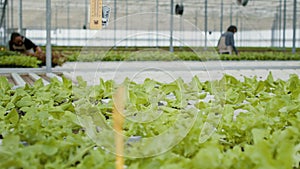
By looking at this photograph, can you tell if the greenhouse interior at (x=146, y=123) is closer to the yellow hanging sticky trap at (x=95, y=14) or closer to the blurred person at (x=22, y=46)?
the yellow hanging sticky trap at (x=95, y=14)

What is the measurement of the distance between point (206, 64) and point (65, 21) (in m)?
25.1

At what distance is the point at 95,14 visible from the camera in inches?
78.7

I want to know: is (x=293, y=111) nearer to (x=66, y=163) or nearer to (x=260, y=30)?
(x=66, y=163)

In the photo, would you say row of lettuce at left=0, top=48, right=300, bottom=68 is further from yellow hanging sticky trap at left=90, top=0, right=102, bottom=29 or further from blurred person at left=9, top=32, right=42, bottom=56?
blurred person at left=9, top=32, right=42, bottom=56

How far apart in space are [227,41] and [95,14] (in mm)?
8200

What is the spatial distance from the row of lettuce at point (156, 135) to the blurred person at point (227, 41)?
7344 mm

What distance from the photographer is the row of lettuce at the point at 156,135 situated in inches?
43.6

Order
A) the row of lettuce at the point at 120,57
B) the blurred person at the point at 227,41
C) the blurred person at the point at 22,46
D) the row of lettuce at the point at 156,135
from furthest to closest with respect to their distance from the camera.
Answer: the blurred person at the point at 227,41 → the blurred person at the point at 22,46 → the row of lettuce at the point at 120,57 → the row of lettuce at the point at 156,135

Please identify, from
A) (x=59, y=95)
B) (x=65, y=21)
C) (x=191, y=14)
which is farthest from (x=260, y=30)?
(x=59, y=95)

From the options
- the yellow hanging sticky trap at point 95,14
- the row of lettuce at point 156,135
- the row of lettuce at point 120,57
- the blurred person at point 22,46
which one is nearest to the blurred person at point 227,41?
the row of lettuce at point 120,57

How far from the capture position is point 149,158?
1.20 metres

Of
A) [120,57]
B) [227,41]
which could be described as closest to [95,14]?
[120,57]

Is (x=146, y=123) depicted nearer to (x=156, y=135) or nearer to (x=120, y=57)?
(x=156, y=135)

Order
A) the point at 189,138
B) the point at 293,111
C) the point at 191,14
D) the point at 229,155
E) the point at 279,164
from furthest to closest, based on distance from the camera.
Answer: the point at 191,14
the point at 293,111
the point at 189,138
the point at 229,155
the point at 279,164
